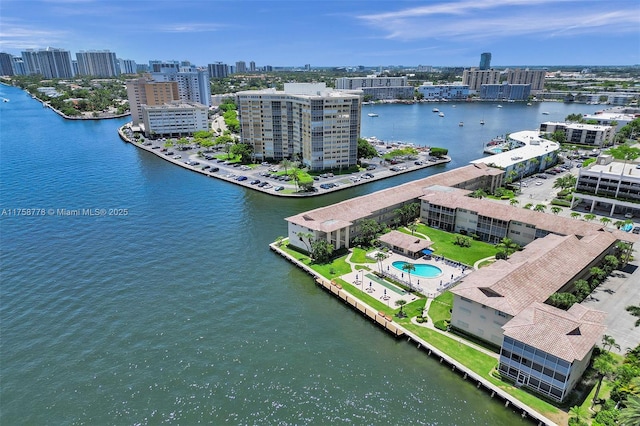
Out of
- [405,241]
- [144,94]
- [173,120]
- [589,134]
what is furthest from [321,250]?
[144,94]

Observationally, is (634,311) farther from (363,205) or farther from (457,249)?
(363,205)

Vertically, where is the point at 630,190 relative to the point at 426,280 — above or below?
above

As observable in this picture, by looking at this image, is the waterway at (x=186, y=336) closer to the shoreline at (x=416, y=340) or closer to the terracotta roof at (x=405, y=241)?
the shoreline at (x=416, y=340)

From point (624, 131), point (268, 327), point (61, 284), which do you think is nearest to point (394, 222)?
point (268, 327)

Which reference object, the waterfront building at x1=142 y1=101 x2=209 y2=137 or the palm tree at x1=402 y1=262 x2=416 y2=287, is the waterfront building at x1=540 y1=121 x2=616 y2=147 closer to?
the palm tree at x1=402 y1=262 x2=416 y2=287

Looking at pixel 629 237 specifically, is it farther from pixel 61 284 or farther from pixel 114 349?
pixel 61 284

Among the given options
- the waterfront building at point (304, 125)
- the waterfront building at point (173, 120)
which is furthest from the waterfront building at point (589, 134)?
the waterfront building at point (173, 120)

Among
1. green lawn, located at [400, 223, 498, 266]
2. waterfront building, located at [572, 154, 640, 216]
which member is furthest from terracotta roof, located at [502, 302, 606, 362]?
waterfront building, located at [572, 154, 640, 216]
